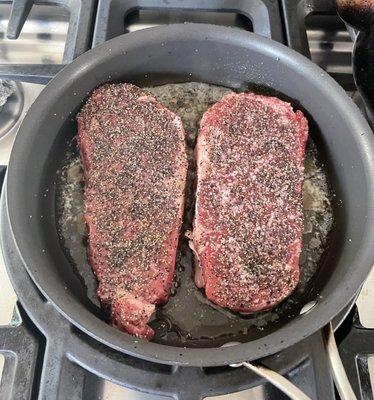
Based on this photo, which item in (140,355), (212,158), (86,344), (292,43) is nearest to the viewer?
(140,355)

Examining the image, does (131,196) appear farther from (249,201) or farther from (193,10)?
(193,10)

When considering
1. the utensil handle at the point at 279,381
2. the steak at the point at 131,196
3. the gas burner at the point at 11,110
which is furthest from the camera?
the gas burner at the point at 11,110

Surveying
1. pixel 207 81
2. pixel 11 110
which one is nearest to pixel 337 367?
pixel 207 81

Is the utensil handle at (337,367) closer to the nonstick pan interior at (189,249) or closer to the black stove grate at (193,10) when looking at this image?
the nonstick pan interior at (189,249)

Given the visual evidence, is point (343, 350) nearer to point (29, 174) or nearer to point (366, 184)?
point (366, 184)

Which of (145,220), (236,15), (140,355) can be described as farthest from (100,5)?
(140,355)

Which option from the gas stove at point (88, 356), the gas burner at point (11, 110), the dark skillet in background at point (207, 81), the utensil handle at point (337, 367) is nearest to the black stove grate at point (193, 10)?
the gas stove at point (88, 356)
